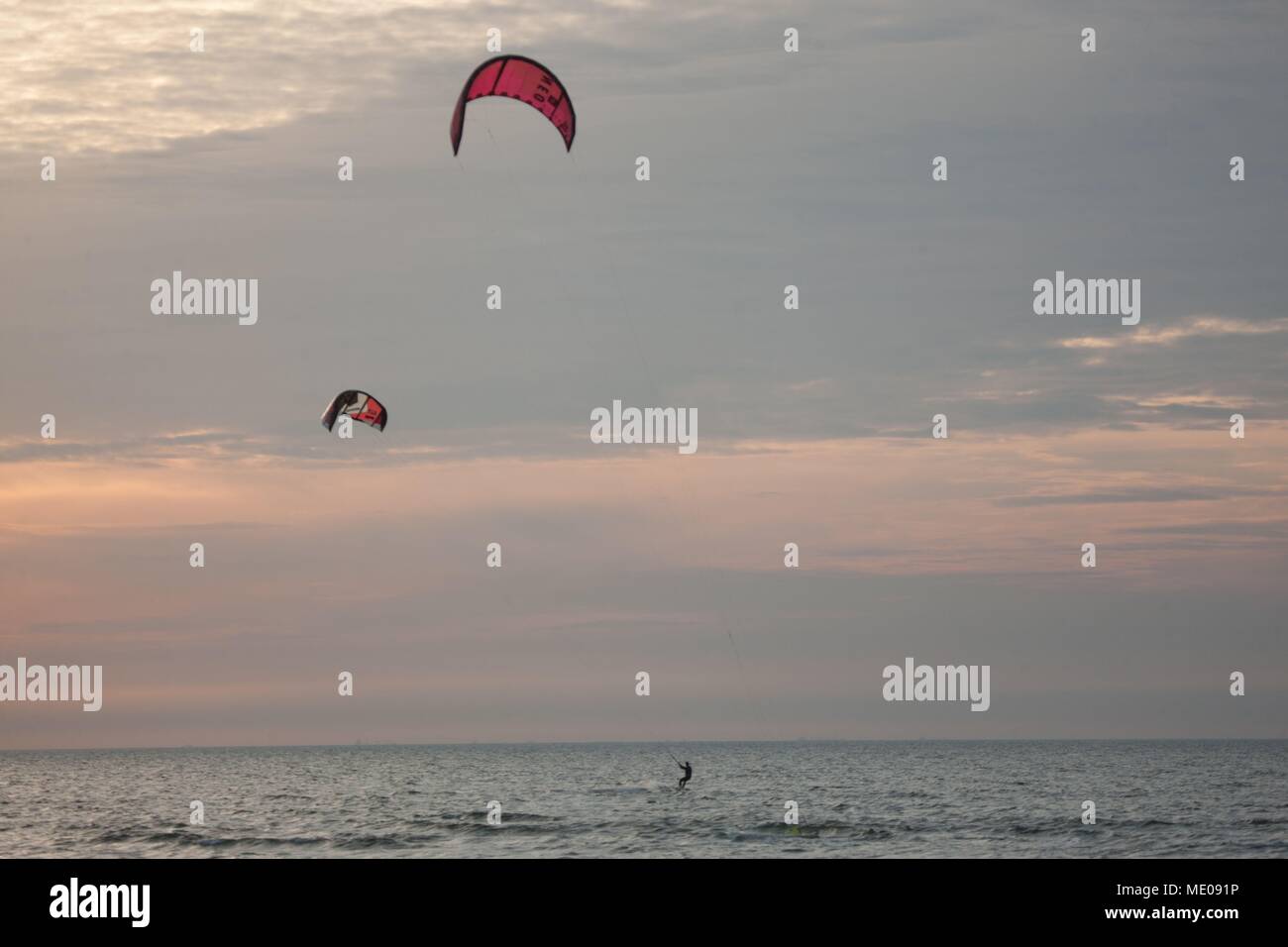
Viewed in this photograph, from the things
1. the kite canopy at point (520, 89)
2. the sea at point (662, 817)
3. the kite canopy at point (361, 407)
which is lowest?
the sea at point (662, 817)

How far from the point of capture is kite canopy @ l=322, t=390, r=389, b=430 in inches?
1325

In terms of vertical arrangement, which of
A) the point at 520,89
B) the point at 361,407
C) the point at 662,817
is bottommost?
the point at 662,817

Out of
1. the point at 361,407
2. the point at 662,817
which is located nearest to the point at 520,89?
the point at 361,407

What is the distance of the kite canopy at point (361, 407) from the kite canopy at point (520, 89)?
11.4 m

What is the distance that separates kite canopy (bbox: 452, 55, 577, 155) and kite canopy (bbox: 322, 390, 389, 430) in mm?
11404

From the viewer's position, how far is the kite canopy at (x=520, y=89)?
23156 mm

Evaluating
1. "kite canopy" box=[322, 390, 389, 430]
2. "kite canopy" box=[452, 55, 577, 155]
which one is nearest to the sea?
"kite canopy" box=[322, 390, 389, 430]

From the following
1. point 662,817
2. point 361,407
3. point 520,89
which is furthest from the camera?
point 662,817

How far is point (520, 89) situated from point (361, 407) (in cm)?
1340

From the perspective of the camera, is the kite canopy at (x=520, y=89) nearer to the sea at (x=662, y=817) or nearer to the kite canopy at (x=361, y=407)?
the kite canopy at (x=361, y=407)

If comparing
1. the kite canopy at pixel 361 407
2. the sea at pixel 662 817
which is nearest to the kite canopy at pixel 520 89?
the kite canopy at pixel 361 407

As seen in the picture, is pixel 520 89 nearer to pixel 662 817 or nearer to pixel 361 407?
pixel 361 407

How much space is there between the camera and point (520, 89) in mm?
24281
